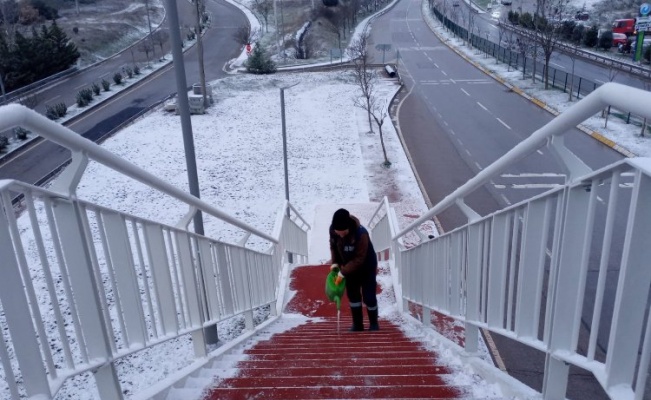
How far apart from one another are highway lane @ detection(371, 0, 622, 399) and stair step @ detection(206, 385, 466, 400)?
13.3 feet

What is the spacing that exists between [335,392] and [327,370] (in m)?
0.56

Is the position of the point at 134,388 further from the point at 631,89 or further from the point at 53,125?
the point at 631,89

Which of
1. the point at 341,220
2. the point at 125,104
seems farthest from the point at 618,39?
the point at 341,220

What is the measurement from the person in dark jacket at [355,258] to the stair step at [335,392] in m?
2.22

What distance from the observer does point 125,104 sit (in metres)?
32.4

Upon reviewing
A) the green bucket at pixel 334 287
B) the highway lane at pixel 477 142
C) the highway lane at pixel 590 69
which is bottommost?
the highway lane at pixel 477 142

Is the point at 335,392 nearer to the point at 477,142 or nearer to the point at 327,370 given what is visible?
the point at 327,370

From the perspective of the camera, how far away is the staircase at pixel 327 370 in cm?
353

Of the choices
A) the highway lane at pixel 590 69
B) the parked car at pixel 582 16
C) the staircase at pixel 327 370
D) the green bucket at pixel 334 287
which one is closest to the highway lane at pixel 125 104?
the green bucket at pixel 334 287

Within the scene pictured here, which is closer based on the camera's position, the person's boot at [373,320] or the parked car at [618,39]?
the person's boot at [373,320]

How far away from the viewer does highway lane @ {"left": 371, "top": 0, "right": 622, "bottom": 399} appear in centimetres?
980

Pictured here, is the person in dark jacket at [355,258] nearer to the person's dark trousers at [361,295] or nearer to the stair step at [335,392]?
the person's dark trousers at [361,295]

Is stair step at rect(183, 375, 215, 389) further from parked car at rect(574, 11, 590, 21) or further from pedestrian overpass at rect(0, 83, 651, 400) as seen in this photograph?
parked car at rect(574, 11, 590, 21)

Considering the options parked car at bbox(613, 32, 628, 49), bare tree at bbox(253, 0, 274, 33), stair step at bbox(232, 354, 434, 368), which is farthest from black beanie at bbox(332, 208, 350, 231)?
bare tree at bbox(253, 0, 274, 33)
